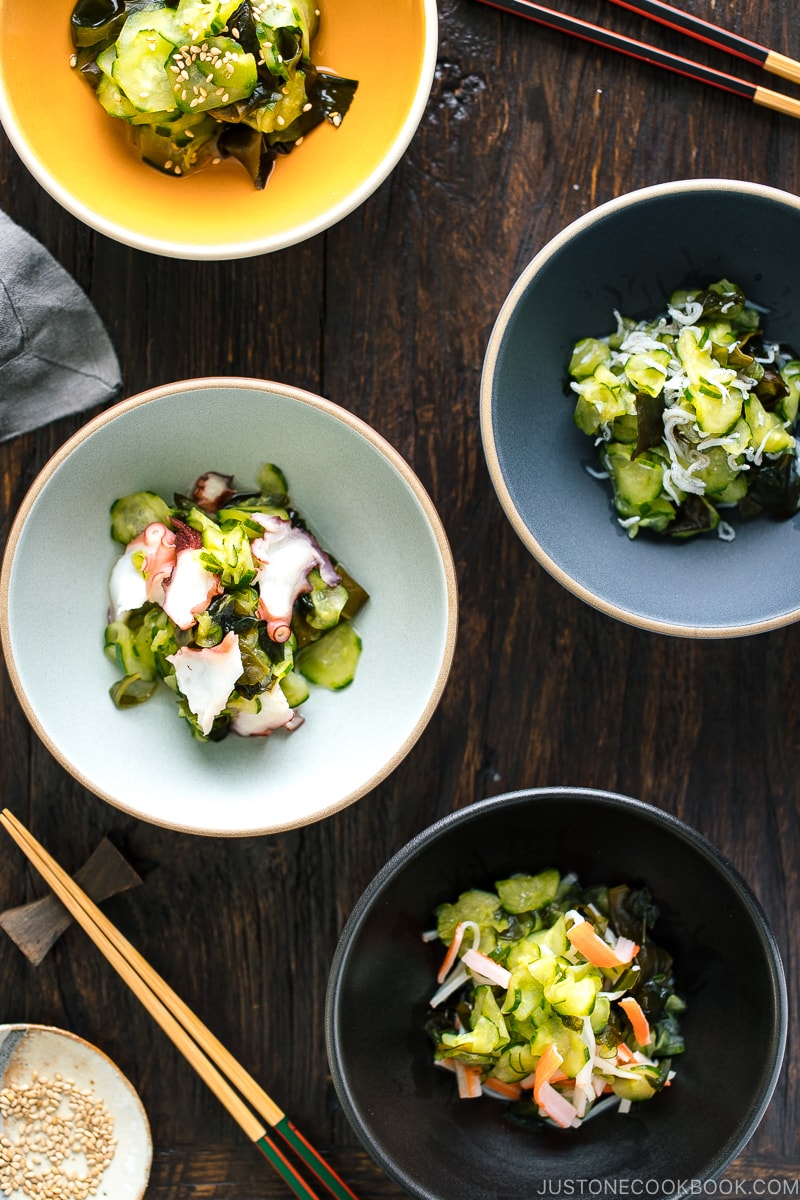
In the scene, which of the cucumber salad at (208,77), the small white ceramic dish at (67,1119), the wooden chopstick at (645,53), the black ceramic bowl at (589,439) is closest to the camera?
the cucumber salad at (208,77)

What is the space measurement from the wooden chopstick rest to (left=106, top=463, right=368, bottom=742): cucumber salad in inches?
11.0

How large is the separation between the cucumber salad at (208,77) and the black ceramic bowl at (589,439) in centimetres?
43

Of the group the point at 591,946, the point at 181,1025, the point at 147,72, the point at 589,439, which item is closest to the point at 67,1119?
the point at 181,1025

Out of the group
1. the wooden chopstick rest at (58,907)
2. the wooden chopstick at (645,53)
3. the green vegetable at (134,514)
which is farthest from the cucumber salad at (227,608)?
the wooden chopstick at (645,53)

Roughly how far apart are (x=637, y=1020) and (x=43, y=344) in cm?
142

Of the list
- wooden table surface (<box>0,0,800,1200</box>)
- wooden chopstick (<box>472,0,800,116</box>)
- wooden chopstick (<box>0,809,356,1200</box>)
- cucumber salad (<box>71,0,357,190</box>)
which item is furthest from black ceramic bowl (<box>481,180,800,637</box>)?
wooden chopstick (<box>0,809,356,1200</box>)

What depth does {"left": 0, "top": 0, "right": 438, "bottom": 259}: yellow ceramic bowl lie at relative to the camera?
147 centimetres

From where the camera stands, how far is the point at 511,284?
68.2 inches

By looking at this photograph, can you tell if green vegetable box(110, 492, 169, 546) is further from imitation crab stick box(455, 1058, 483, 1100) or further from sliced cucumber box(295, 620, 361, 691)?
imitation crab stick box(455, 1058, 483, 1100)

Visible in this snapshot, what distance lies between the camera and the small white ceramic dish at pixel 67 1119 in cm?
178

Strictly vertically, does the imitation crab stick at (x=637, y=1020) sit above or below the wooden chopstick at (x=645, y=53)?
below

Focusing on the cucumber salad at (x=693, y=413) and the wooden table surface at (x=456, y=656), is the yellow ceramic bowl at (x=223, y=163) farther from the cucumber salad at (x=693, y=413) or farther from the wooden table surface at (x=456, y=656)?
the cucumber salad at (x=693, y=413)

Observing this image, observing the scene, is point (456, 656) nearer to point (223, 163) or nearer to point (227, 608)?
point (227, 608)

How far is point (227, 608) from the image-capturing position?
1519 millimetres
